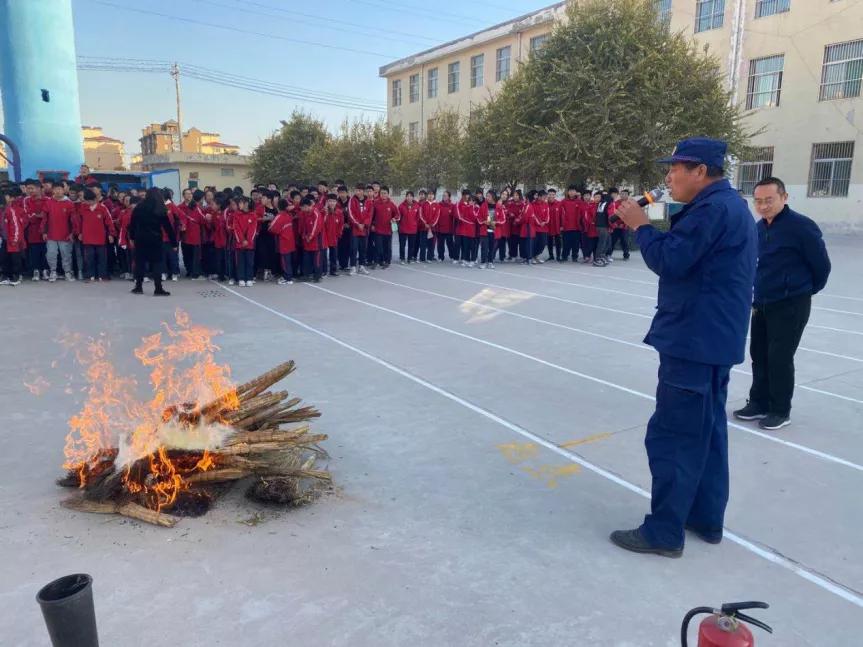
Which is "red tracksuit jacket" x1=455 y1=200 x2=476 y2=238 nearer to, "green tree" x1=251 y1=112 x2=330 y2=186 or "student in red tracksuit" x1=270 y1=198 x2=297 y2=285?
"student in red tracksuit" x1=270 y1=198 x2=297 y2=285

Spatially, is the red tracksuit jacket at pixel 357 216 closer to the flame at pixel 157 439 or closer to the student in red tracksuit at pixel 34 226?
the student in red tracksuit at pixel 34 226

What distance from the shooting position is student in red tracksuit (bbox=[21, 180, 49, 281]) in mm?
12039

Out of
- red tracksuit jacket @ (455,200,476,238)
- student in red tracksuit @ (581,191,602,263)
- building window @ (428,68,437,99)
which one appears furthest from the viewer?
building window @ (428,68,437,99)

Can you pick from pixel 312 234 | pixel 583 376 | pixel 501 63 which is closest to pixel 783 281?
pixel 583 376

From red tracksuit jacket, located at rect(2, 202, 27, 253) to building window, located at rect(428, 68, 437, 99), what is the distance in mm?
32938

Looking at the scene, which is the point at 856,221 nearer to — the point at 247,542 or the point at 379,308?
the point at 379,308

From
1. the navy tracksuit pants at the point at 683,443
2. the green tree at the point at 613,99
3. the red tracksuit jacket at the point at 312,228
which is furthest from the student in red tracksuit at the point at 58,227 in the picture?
the green tree at the point at 613,99

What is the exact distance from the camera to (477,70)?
38.0 meters

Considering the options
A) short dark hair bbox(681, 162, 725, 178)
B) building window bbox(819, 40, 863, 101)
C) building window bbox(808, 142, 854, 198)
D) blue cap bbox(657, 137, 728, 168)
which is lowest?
short dark hair bbox(681, 162, 725, 178)

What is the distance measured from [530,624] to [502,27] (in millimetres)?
37264

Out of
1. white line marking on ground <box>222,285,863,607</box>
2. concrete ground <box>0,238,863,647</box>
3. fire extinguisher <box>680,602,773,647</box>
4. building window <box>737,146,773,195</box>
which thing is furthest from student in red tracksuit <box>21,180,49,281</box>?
building window <box>737,146,773,195</box>

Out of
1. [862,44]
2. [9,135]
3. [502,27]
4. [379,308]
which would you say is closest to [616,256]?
[379,308]

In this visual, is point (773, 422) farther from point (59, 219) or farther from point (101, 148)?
point (101, 148)

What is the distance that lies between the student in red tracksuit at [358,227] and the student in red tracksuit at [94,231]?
4.81 metres
